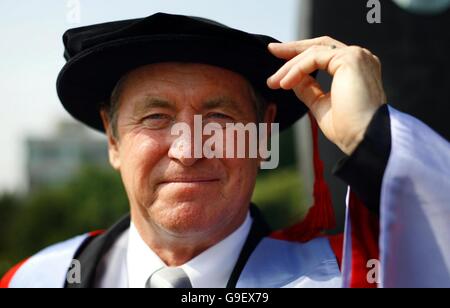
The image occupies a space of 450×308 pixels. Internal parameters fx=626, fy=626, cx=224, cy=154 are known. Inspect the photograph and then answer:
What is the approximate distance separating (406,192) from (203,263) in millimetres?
779

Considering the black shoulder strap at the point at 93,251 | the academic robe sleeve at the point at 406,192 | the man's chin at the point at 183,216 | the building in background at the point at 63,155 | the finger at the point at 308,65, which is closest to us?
the academic robe sleeve at the point at 406,192

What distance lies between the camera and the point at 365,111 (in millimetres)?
1606

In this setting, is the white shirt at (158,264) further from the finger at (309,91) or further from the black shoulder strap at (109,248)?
the finger at (309,91)

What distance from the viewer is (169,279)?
2.03m

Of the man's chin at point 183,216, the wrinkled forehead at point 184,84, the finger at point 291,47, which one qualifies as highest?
the finger at point 291,47

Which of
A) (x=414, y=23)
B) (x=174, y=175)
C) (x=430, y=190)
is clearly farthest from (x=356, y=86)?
(x=414, y=23)

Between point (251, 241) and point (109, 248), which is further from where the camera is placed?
point (109, 248)

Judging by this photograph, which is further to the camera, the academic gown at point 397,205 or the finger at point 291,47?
the finger at point 291,47

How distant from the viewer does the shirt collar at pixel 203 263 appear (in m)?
2.05

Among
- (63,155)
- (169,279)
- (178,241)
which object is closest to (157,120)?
(178,241)

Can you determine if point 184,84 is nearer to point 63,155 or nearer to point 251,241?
point 251,241

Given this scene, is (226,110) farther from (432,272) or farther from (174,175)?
(432,272)

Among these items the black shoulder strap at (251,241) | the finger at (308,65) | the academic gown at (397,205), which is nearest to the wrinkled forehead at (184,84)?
the finger at (308,65)

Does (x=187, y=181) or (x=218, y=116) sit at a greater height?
(x=218, y=116)
